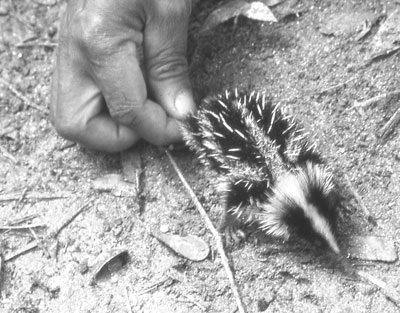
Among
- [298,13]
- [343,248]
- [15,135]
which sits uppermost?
[298,13]

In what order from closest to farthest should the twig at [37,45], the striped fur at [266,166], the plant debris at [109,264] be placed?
the striped fur at [266,166] → the plant debris at [109,264] → the twig at [37,45]

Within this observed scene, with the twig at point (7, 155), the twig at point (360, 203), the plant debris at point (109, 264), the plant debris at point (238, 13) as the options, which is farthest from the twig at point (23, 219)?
the twig at point (360, 203)

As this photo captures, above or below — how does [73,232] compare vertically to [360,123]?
below

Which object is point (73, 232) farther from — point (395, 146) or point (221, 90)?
point (395, 146)

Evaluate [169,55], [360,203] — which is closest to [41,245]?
[169,55]

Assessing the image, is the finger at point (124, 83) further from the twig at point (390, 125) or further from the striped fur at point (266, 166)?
the twig at point (390, 125)

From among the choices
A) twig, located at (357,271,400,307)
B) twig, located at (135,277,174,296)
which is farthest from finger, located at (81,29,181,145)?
twig, located at (357,271,400,307)

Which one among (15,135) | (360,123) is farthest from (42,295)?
(360,123)

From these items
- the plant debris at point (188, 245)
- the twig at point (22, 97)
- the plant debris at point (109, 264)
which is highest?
the twig at point (22, 97)
